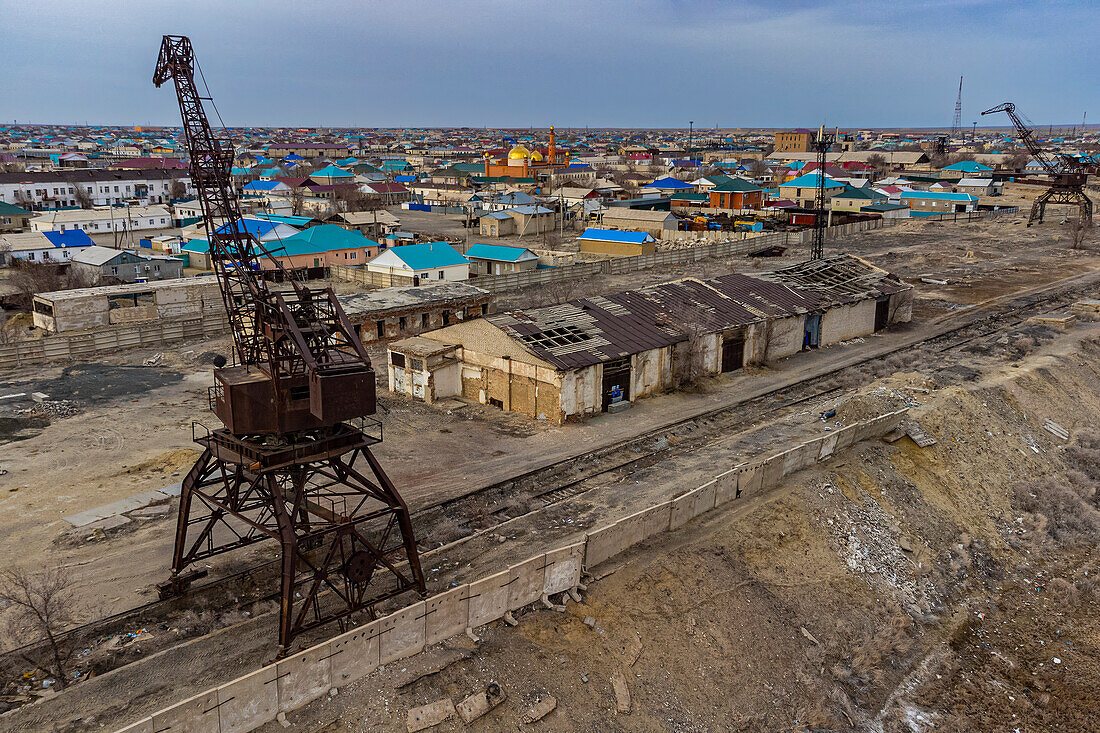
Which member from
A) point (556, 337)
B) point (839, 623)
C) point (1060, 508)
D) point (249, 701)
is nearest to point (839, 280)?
point (1060, 508)

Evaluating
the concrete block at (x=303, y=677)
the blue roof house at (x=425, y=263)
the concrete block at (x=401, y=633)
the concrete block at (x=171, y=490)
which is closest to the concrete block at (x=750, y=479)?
the concrete block at (x=401, y=633)

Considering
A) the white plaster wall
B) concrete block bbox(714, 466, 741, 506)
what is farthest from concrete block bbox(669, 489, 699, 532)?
the white plaster wall

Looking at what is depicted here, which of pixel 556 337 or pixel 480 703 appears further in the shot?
pixel 556 337

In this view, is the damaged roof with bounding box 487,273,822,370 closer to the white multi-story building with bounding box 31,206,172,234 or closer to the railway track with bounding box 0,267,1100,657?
the railway track with bounding box 0,267,1100,657

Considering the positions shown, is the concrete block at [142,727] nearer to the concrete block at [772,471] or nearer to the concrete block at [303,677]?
the concrete block at [303,677]

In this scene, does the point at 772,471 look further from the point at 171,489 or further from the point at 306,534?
the point at 171,489

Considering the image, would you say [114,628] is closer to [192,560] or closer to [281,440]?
[192,560]
